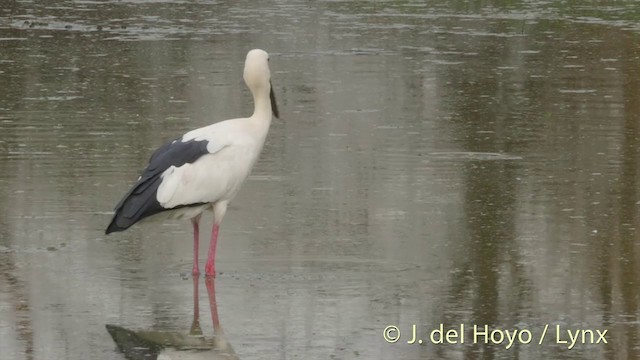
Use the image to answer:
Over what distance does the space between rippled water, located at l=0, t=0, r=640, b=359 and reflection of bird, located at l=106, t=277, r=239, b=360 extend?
6 centimetres

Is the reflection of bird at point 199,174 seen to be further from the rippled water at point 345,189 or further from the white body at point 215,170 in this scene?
the rippled water at point 345,189

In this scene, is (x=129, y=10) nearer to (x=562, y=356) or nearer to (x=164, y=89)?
(x=164, y=89)

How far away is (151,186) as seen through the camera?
945 centimetres

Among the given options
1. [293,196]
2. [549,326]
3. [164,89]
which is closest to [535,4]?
[164,89]

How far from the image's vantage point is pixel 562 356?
7.82 meters

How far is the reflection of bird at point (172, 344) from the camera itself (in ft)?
25.7

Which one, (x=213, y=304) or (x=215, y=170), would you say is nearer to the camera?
(x=213, y=304)

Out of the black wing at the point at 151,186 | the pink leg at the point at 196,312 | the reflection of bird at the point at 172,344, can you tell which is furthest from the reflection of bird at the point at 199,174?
the reflection of bird at the point at 172,344

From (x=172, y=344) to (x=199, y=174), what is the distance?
1.78 metres


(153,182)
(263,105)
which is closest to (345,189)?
(263,105)

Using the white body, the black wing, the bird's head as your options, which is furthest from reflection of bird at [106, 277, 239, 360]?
the bird's head

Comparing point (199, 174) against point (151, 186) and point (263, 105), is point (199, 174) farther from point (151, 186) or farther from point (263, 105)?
point (263, 105)

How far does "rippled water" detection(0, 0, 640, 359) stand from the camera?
855 cm

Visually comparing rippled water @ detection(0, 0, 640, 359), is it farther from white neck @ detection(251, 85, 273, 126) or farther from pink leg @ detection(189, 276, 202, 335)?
white neck @ detection(251, 85, 273, 126)
